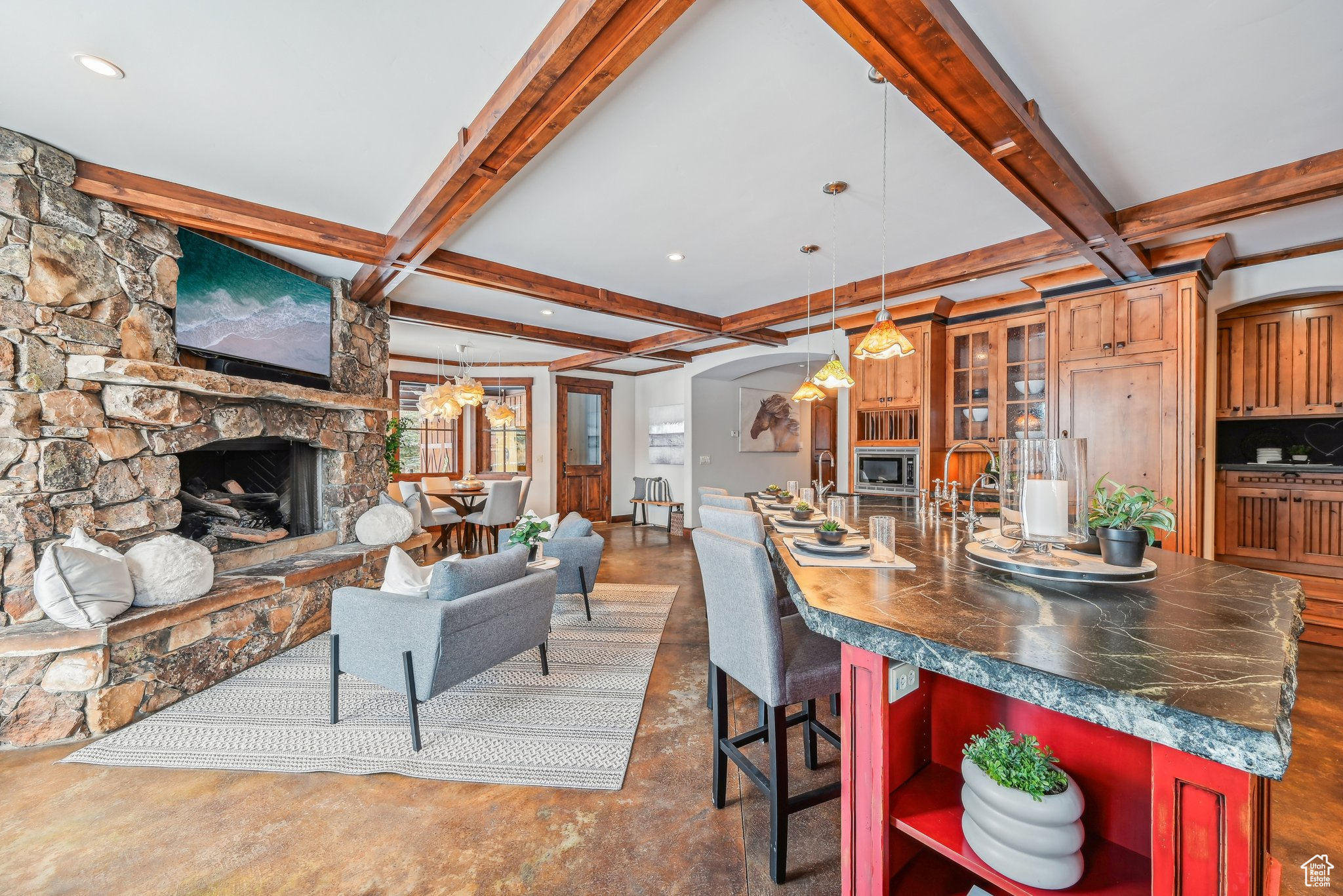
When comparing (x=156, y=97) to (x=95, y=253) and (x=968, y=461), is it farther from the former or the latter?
(x=968, y=461)

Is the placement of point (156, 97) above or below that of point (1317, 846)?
above

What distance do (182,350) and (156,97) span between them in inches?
60.6

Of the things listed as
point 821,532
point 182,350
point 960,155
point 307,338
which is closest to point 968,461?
point 960,155

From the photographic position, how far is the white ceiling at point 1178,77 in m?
1.64

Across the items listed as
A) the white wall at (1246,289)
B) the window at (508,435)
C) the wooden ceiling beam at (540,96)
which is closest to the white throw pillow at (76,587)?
the wooden ceiling beam at (540,96)

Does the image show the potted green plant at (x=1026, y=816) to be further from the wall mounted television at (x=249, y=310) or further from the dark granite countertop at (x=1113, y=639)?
the wall mounted television at (x=249, y=310)

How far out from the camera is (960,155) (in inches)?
94.3

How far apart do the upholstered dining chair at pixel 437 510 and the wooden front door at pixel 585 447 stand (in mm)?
1675

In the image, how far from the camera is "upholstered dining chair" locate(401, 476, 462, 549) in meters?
6.05

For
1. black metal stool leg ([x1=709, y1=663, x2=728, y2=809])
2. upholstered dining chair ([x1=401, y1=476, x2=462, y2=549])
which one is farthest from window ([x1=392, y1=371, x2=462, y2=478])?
black metal stool leg ([x1=709, y1=663, x2=728, y2=809])

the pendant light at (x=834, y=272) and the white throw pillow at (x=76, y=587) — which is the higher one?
the pendant light at (x=834, y=272)

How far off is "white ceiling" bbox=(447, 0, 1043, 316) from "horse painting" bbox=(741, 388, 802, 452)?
12.3ft

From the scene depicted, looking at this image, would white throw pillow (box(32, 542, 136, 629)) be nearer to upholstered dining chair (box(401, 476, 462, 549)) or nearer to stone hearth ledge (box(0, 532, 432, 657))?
stone hearth ledge (box(0, 532, 432, 657))

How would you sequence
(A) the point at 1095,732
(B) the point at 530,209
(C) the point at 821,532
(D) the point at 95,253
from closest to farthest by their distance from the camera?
(A) the point at 1095,732 → (C) the point at 821,532 → (D) the point at 95,253 → (B) the point at 530,209
